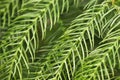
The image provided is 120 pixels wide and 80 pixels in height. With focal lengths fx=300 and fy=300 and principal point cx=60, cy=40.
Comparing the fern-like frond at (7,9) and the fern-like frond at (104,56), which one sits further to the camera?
the fern-like frond at (7,9)

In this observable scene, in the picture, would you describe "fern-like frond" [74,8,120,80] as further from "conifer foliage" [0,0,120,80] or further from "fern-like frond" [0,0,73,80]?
"fern-like frond" [0,0,73,80]

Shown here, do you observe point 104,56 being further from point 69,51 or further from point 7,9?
point 7,9

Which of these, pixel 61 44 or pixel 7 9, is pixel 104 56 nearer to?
pixel 61 44

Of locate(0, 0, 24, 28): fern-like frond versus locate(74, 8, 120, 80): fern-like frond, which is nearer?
locate(74, 8, 120, 80): fern-like frond

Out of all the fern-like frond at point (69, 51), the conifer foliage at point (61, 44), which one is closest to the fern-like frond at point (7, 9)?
the conifer foliage at point (61, 44)

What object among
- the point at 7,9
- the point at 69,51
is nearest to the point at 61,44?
the point at 69,51

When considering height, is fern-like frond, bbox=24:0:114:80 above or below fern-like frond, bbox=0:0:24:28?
below

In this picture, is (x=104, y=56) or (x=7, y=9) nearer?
(x=104, y=56)

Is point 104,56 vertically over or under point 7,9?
under

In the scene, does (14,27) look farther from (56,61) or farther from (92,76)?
(92,76)

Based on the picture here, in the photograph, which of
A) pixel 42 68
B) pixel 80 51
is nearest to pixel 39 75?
pixel 42 68

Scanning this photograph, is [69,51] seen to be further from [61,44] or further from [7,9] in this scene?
[7,9]

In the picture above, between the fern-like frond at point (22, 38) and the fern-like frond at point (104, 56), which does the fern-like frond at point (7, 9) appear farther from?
the fern-like frond at point (104, 56)

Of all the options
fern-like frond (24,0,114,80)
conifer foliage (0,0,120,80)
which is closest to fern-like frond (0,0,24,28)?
conifer foliage (0,0,120,80)
